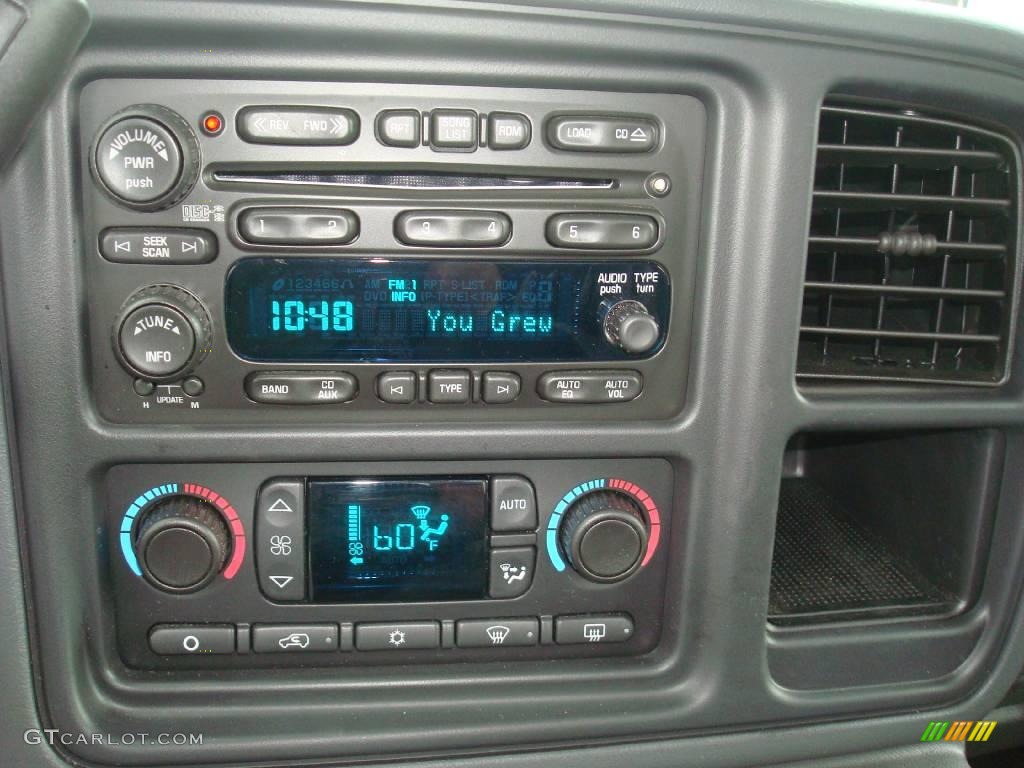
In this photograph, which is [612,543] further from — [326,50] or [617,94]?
[326,50]

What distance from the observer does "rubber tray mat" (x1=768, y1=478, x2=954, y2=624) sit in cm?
103

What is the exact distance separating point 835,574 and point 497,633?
1.60 feet

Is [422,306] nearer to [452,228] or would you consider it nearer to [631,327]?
[452,228]

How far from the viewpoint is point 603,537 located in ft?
2.96

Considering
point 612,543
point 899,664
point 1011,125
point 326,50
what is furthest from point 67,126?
point 899,664

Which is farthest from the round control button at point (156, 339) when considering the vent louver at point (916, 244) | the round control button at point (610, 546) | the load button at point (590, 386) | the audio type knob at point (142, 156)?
the vent louver at point (916, 244)

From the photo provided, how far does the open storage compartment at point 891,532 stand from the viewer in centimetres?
104

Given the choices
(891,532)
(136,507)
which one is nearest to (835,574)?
(891,532)

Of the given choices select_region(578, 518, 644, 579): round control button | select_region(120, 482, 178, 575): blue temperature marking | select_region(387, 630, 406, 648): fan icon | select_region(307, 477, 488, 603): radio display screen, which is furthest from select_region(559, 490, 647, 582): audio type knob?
select_region(120, 482, 178, 575): blue temperature marking

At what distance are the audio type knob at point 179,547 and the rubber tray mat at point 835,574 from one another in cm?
66

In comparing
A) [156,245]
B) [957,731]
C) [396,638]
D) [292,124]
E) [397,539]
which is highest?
[292,124]

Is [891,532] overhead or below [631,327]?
below

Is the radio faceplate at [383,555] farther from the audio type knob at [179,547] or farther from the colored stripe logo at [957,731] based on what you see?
the colored stripe logo at [957,731]

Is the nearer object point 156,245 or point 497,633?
point 156,245
